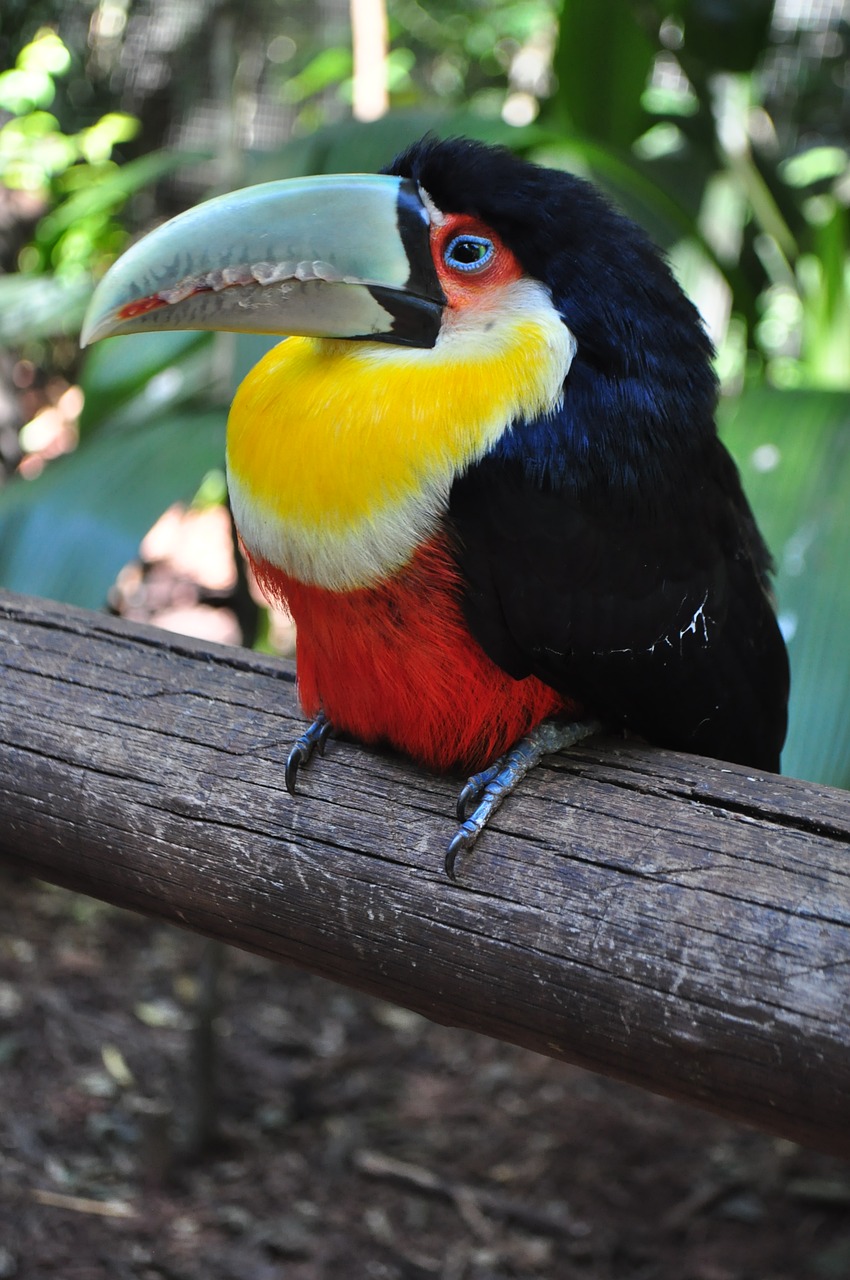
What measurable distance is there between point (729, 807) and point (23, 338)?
2.27 metres

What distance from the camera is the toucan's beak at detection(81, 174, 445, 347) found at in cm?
126

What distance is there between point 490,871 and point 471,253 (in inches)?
26.1

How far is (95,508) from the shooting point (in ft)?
7.07

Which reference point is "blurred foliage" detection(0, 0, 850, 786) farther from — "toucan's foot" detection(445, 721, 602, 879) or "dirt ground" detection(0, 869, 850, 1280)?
"dirt ground" detection(0, 869, 850, 1280)

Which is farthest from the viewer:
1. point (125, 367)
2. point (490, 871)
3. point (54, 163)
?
point (54, 163)

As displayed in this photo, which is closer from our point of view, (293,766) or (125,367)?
(293,766)

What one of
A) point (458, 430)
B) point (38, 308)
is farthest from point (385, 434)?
point (38, 308)

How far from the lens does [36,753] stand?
1.36 meters

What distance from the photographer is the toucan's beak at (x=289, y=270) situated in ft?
4.15

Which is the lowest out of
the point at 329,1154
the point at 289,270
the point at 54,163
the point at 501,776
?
the point at 329,1154

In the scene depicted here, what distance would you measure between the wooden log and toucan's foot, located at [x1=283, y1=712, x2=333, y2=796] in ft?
0.06

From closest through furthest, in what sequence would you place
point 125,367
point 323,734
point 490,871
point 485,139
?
point 490,871
point 323,734
point 485,139
point 125,367

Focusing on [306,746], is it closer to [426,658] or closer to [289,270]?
[426,658]

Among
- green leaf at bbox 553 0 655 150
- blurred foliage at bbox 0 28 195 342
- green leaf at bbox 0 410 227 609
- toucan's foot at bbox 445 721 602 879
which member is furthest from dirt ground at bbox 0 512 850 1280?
green leaf at bbox 553 0 655 150
